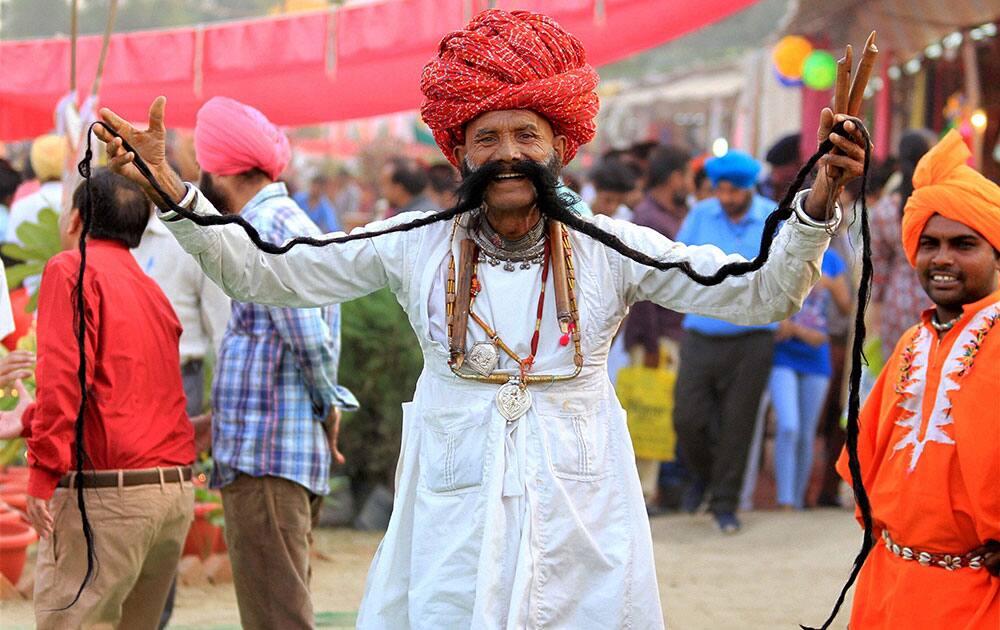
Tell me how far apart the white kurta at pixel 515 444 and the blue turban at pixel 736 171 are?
Answer: 5.19 meters

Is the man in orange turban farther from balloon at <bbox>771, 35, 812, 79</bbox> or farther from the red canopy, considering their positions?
balloon at <bbox>771, 35, 812, 79</bbox>

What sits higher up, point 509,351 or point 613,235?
point 613,235

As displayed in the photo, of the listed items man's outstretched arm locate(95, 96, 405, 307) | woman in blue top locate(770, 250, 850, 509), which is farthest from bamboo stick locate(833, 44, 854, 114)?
woman in blue top locate(770, 250, 850, 509)

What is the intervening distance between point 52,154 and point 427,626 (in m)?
7.25

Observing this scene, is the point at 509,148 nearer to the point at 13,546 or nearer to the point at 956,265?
the point at 956,265

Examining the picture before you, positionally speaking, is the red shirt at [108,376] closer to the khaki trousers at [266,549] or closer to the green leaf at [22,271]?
the khaki trousers at [266,549]

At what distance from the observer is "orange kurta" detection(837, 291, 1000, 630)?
418 centimetres

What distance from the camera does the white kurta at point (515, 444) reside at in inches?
141

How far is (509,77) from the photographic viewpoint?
12.2ft

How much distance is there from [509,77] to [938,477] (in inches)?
67.6

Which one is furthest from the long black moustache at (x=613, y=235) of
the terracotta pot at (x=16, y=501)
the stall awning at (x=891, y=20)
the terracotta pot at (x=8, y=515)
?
the stall awning at (x=891, y=20)

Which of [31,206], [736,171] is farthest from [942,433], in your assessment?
[31,206]

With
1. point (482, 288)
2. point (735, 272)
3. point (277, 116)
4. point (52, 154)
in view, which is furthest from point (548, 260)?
point (277, 116)

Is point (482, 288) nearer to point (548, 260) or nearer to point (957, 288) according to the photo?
point (548, 260)
